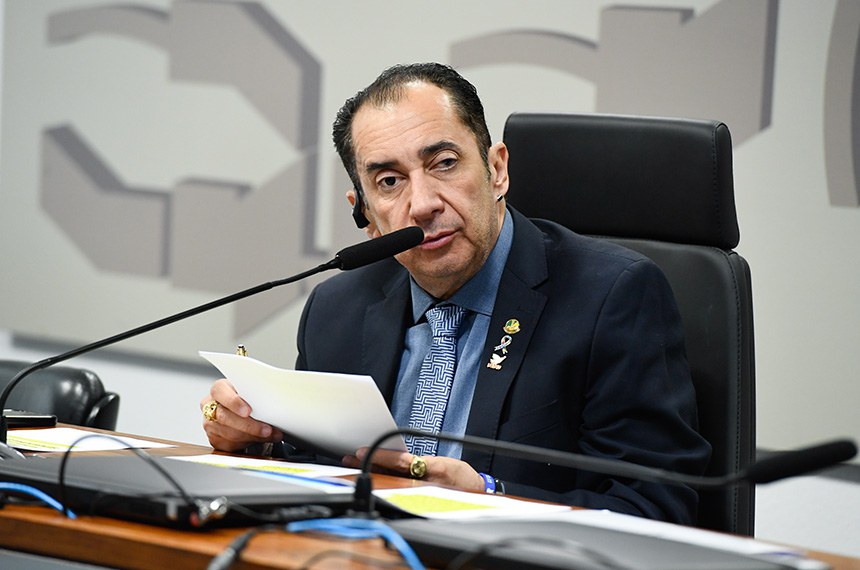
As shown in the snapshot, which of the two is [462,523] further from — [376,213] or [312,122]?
[312,122]

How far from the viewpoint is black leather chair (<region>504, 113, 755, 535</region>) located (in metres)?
1.81

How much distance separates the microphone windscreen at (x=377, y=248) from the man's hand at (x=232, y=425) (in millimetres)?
268

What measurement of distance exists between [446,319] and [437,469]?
47 cm

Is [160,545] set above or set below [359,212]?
below

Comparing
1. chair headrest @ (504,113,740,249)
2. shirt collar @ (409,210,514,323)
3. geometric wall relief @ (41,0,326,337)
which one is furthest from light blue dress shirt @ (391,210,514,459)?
geometric wall relief @ (41,0,326,337)

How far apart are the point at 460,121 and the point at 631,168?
29cm

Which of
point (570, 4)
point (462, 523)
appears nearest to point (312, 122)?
point (570, 4)

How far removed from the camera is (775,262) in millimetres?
2621

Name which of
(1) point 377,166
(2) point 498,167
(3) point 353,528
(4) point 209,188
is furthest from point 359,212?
(4) point 209,188

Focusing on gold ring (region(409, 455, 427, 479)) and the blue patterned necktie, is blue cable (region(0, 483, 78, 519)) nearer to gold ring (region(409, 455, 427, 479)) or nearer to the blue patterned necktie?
gold ring (region(409, 455, 427, 479))

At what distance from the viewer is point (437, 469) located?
1.47 metres

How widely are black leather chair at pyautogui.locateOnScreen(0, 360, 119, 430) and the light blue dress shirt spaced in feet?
1.96

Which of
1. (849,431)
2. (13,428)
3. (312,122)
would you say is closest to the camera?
(13,428)

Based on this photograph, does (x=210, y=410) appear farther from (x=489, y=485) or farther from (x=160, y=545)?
(x=160, y=545)
